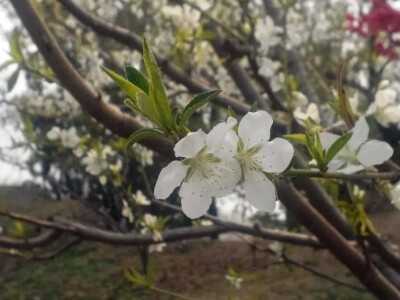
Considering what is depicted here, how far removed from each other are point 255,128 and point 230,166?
0.13 ft

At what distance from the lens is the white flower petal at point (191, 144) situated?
41cm

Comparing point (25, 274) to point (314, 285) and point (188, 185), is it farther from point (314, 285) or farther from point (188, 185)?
point (188, 185)

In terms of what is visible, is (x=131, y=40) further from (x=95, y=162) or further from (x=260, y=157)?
(x=260, y=157)

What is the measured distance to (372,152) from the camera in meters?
0.51

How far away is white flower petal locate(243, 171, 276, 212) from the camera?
18.1 inches

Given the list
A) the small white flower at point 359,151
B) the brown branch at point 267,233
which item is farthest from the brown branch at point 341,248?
the small white flower at point 359,151

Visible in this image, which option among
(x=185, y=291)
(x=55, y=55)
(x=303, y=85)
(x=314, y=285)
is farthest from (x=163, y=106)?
(x=185, y=291)

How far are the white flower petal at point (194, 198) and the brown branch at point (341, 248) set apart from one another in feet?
1.90

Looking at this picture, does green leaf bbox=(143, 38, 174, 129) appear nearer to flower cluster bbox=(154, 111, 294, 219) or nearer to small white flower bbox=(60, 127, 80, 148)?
flower cluster bbox=(154, 111, 294, 219)

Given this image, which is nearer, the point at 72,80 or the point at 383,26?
the point at 72,80

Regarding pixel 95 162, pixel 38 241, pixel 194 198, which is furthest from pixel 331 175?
pixel 95 162

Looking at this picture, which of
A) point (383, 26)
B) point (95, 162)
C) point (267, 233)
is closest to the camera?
point (267, 233)

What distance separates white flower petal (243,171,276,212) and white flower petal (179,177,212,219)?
4 cm

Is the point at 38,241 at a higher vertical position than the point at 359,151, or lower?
higher
